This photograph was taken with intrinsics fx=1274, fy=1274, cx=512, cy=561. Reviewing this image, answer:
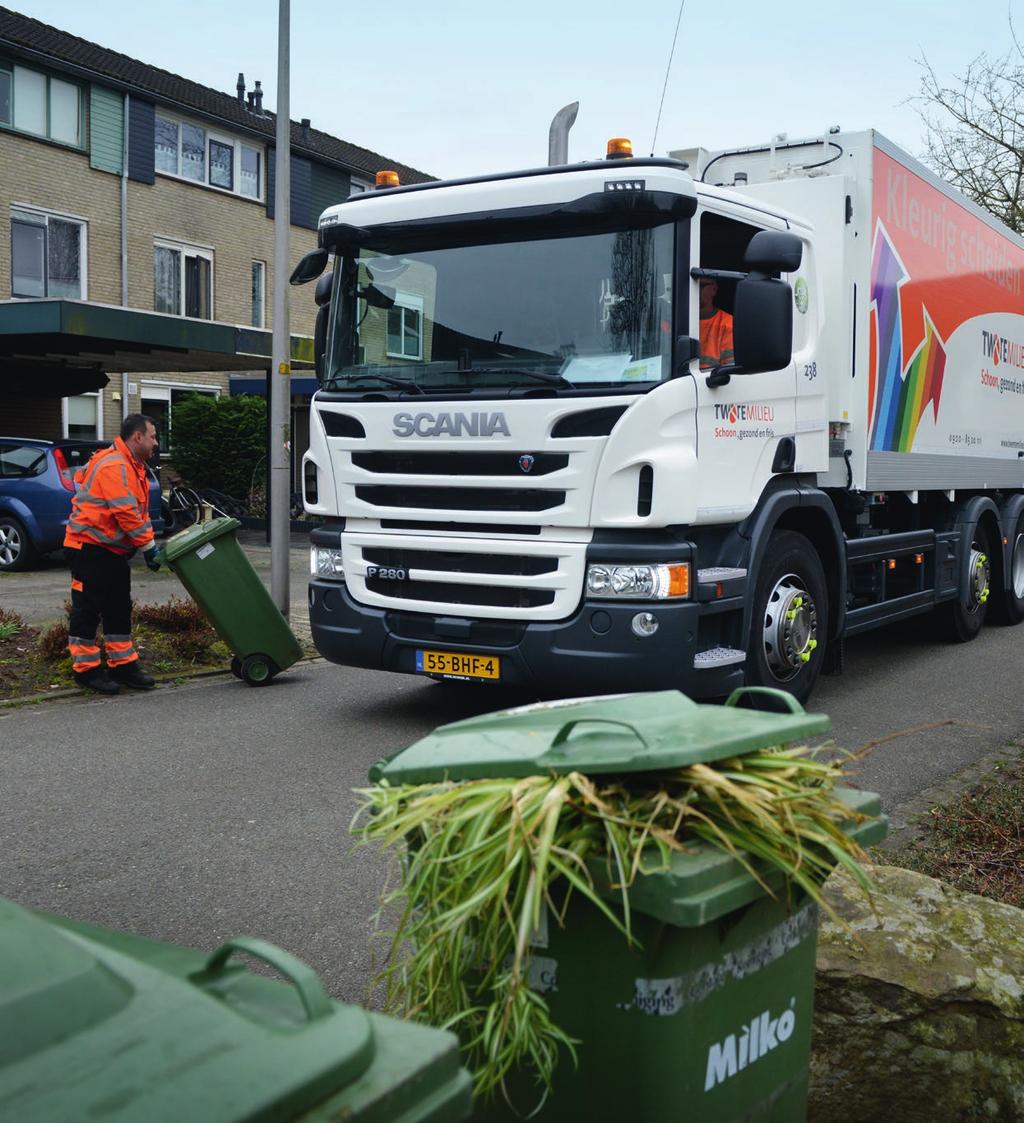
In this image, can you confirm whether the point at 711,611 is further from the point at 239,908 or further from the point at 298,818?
the point at 239,908

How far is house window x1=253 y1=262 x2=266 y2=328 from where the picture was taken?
2931 centimetres

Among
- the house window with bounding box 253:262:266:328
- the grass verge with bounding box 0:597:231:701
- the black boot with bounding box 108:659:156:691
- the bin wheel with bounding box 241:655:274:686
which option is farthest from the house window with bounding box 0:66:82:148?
the bin wheel with bounding box 241:655:274:686

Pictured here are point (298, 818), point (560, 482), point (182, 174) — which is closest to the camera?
point (298, 818)

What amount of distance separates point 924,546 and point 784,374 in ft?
9.50

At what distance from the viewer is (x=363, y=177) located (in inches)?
1248

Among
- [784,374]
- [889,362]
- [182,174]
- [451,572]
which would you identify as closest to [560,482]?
[451,572]

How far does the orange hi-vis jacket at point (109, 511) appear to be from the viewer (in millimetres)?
7891

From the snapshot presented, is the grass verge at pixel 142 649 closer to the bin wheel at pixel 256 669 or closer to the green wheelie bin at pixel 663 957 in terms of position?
the bin wheel at pixel 256 669

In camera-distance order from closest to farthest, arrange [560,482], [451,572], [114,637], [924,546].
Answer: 1. [560,482]
2. [451,572]
3. [114,637]
4. [924,546]

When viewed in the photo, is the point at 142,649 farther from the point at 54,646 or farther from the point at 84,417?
the point at 84,417

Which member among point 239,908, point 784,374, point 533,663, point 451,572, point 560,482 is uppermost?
point 784,374

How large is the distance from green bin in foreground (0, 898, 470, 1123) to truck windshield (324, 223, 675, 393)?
192 inches

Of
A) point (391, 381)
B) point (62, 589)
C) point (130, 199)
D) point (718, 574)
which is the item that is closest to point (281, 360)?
point (391, 381)

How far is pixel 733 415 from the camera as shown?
644 cm
